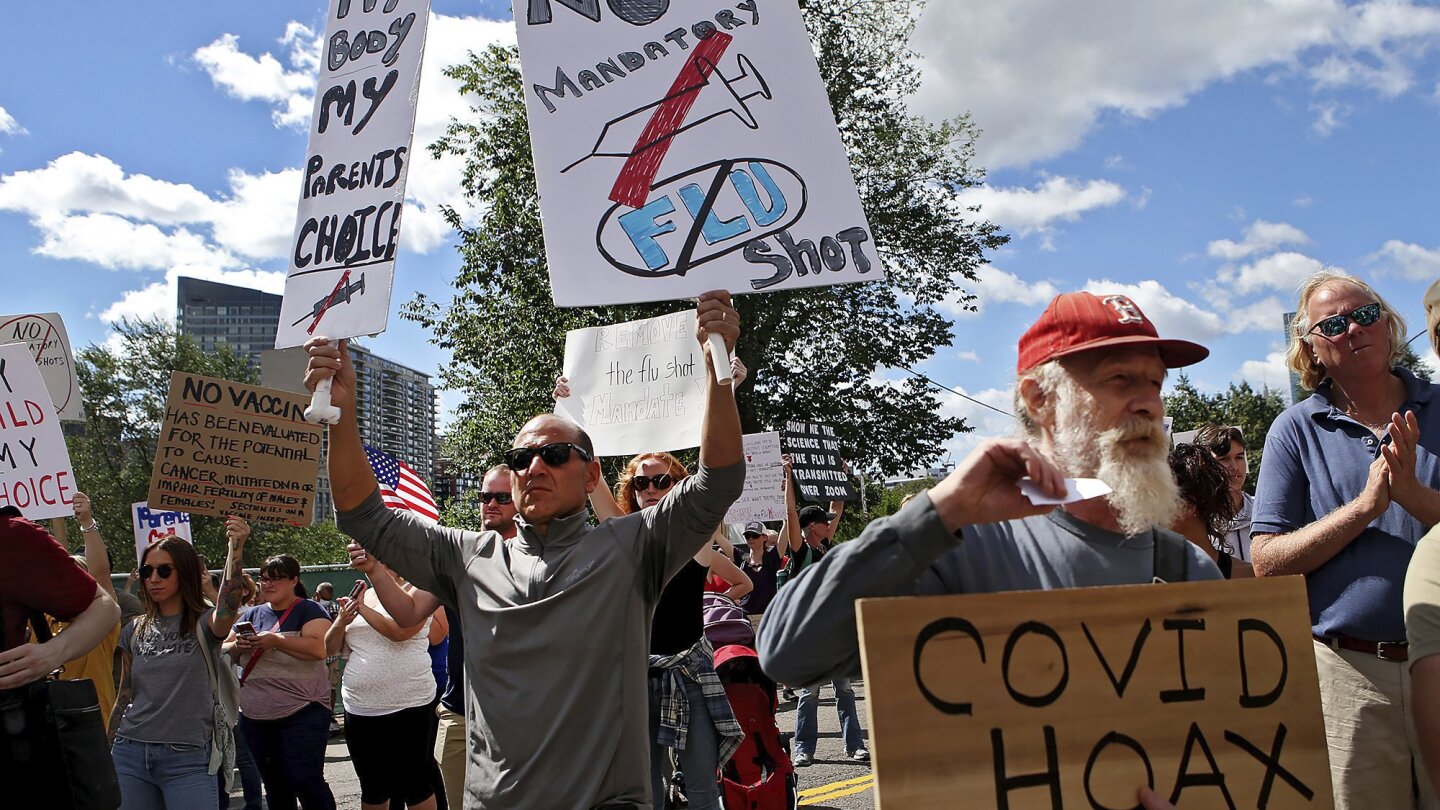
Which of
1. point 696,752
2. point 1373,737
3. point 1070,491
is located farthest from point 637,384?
point 1070,491

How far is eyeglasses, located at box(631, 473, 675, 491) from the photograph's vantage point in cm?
574

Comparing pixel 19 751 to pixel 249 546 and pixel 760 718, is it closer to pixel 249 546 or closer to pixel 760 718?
pixel 760 718

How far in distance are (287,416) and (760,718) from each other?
3.90 meters

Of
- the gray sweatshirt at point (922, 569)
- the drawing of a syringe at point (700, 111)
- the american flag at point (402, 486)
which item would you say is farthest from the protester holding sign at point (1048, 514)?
the american flag at point (402, 486)

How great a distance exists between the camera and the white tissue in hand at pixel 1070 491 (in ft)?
5.95

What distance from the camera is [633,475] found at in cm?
588

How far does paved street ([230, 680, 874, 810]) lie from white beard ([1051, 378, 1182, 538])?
409 cm

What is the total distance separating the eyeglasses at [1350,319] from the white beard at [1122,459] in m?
1.83

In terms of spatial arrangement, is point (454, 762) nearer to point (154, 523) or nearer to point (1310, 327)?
point (1310, 327)

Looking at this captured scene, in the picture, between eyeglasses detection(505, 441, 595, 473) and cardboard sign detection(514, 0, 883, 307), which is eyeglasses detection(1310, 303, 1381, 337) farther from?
eyeglasses detection(505, 441, 595, 473)

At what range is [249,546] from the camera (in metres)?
50.0

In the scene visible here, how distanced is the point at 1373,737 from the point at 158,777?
538 centimetres

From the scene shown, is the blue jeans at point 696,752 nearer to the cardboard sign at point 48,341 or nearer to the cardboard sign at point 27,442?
the cardboard sign at point 27,442

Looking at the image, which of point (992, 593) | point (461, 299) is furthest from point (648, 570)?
point (461, 299)
